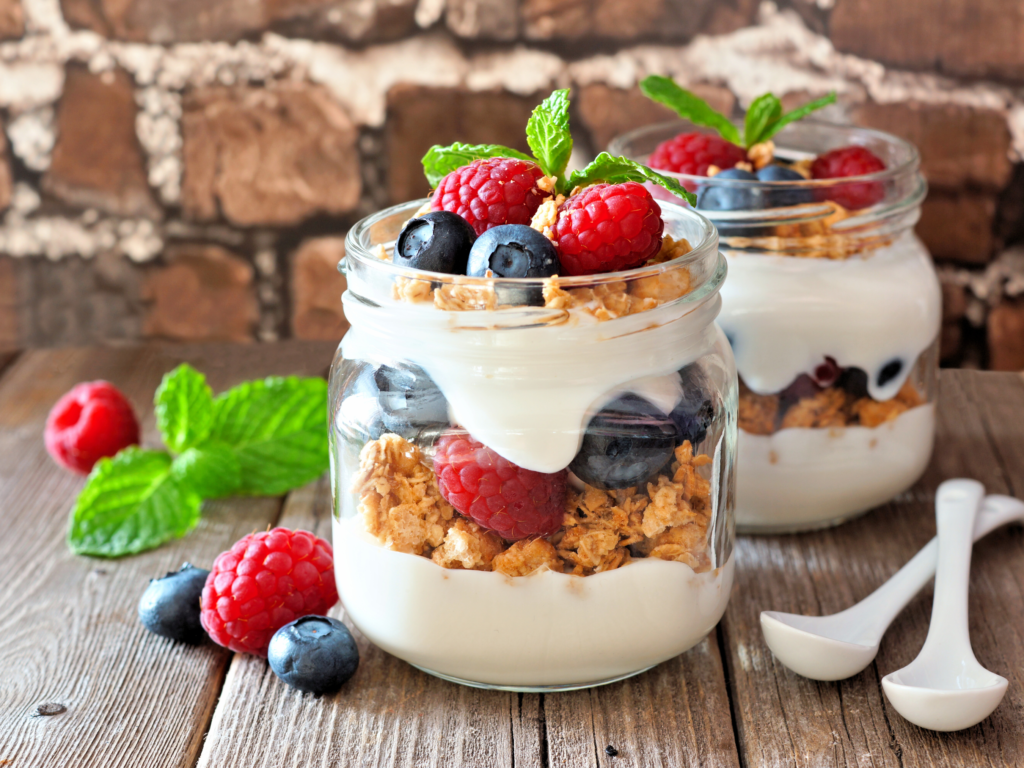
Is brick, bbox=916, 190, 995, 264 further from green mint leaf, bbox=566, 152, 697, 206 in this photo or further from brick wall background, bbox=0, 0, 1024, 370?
green mint leaf, bbox=566, 152, 697, 206

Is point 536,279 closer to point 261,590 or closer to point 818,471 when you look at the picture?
point 261,590

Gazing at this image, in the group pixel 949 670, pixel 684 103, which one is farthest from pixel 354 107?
pixel 949 670

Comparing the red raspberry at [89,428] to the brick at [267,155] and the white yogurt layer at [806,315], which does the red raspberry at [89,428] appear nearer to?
the brick at [267,155]

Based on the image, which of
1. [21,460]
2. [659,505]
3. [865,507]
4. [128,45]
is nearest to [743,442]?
[865,507]

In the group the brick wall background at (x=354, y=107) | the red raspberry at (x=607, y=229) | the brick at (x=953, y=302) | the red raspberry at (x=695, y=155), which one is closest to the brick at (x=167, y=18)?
the brick wall background at (x=354, y=107)

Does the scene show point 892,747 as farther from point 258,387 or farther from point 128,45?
point 128,45
